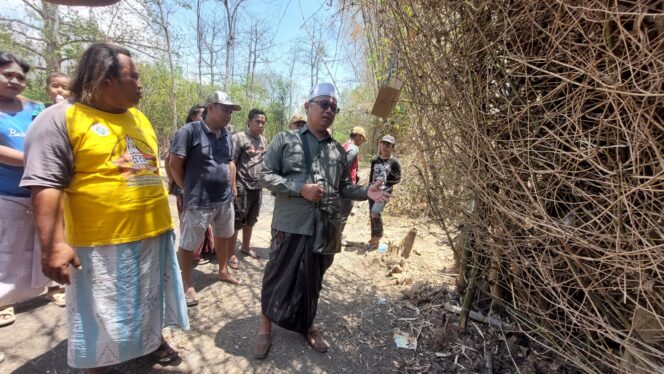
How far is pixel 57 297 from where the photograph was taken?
111 inches

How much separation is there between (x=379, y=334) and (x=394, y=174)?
2.75 metres

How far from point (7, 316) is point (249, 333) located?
1.85 metres

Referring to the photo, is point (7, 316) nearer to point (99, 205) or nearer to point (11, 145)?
point (11, 145)

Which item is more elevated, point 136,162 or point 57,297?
point 136,162

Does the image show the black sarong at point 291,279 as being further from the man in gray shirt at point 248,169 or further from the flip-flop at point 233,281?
the man in gray shirt at point 248,169

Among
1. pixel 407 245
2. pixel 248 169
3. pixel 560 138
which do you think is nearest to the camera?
pixel 560 138

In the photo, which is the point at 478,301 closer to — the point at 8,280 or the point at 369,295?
the point at 369,295

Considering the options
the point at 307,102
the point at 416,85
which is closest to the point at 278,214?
the point at 307,102

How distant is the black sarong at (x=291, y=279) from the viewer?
231cm

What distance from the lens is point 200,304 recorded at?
120 inches

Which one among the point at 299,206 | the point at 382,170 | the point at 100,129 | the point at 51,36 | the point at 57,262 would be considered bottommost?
the point at 57,262

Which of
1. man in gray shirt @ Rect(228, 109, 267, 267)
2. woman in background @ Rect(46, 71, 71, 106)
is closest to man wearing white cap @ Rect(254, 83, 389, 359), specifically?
man in gray shirt @ Rect(228, 109, 267, 267)

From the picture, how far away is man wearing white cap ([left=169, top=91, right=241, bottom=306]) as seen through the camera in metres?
2.90

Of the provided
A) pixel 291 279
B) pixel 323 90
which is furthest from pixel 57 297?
pixel 323 90
